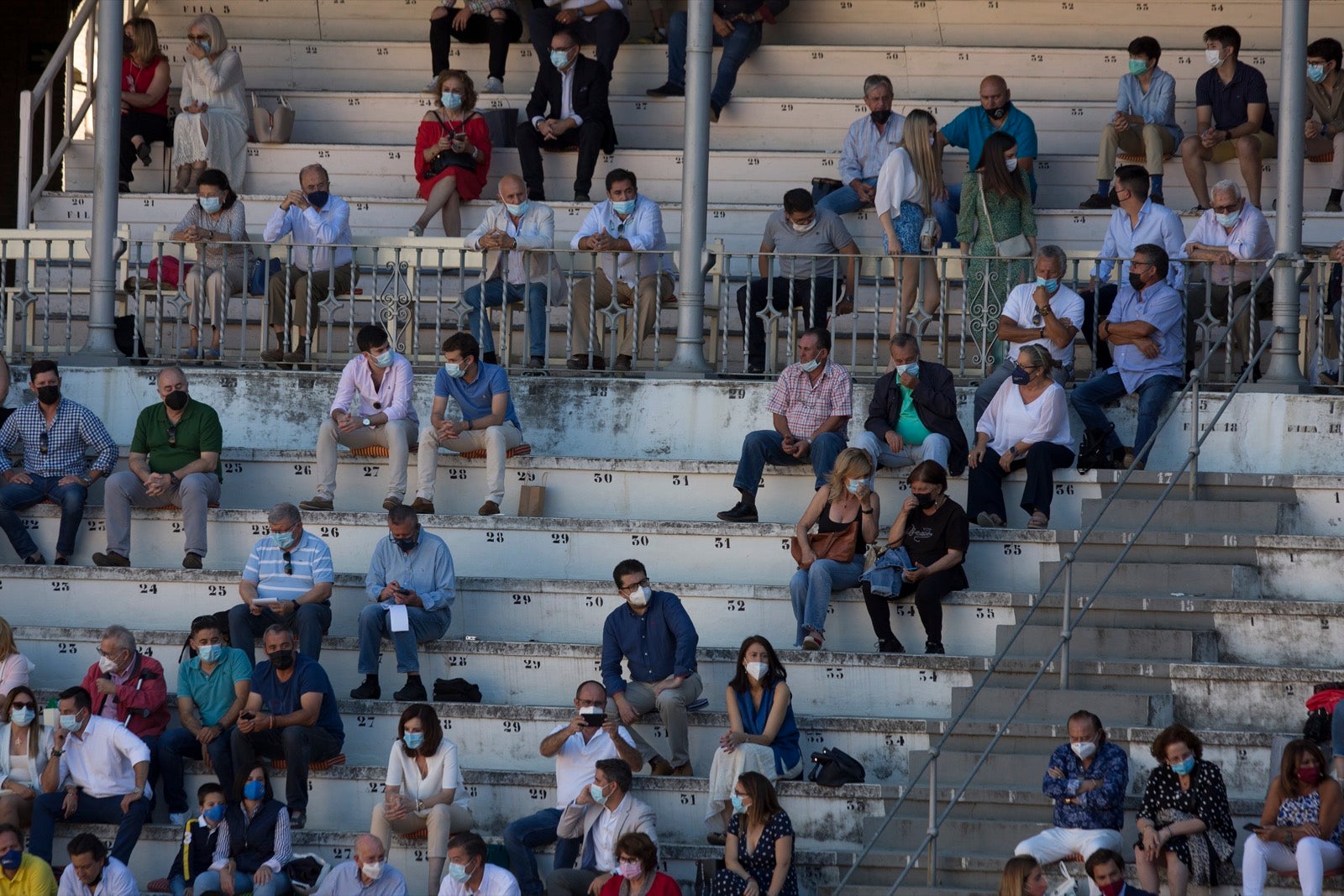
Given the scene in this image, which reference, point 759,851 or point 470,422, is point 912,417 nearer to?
point 470,422

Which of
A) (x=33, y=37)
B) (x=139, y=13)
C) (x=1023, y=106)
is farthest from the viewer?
(x=33, y=37)

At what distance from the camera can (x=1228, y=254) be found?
44.2 feet

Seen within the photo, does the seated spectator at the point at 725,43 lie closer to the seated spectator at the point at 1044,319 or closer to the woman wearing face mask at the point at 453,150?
the woman wearing face mask at the point at 453,150

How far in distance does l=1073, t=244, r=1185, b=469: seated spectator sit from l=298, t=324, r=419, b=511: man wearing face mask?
4141 mm

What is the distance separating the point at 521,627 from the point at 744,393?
2370 mm

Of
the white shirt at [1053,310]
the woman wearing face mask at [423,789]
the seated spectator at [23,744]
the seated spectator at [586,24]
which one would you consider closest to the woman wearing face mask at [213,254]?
the seated spectator at [586,24]

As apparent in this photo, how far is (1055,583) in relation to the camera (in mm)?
11984

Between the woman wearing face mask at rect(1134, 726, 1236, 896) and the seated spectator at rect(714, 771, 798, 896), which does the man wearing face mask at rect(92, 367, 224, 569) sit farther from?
the woman wearing face mask at rect(1134, 726, 1236, 896)

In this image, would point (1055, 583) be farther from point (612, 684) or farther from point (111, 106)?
point (111, 106)

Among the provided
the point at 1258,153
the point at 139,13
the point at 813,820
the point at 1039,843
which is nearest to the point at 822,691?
the point at 813,820

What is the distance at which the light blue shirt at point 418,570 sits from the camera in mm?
11844

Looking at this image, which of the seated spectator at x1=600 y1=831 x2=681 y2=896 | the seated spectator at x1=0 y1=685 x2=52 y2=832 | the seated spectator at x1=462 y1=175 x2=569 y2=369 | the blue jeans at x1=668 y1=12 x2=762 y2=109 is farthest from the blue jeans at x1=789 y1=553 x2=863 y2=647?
the blue jeans at x1=668 y1=12 x2=762 y2=109

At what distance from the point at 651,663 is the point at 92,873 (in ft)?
9.97

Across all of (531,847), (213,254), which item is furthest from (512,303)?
(531,847)
